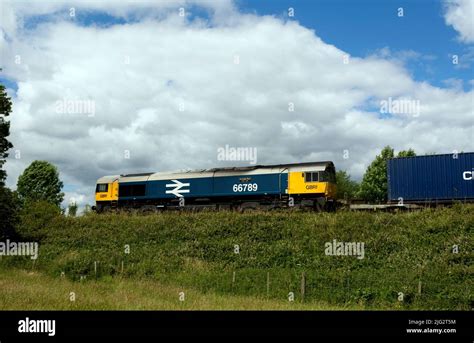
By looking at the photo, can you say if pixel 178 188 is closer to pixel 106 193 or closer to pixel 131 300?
pixel 106 193

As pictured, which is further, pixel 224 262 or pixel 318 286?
pixel 224 262

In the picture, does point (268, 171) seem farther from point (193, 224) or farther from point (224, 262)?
point (224, 262)

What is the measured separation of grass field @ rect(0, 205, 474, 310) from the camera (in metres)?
19.2

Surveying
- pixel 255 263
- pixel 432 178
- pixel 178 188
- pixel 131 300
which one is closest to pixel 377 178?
pixel 432 178

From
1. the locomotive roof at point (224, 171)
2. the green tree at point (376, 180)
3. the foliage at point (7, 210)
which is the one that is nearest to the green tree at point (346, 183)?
the green tree at point (376, 180)

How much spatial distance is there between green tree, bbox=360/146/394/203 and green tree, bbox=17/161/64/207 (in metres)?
46.1

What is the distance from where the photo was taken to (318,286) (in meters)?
21.3

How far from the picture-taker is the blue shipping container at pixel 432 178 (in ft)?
90.7

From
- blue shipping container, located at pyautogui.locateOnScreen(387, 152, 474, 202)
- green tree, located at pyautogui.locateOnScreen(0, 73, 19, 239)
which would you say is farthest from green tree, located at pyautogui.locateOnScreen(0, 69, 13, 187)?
blue shipping container, located at pyautogui.locateOnScreen(387, 152, 474, 202)

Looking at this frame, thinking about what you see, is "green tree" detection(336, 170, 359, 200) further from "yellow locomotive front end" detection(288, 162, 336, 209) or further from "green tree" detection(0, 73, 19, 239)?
"green tree" detection(0, 73, 19, 239)
